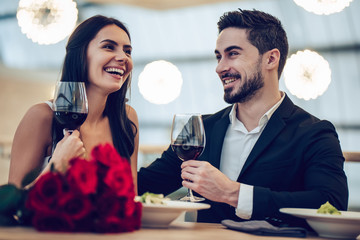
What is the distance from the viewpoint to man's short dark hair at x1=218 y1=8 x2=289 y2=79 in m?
2.64

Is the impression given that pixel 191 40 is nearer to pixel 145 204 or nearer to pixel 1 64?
pixel 1 64

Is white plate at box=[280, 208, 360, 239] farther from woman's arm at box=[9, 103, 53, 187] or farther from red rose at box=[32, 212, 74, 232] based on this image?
woman's arm at box=[9, 103, 53, 187]

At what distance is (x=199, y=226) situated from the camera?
1.66 m

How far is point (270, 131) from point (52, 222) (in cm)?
133

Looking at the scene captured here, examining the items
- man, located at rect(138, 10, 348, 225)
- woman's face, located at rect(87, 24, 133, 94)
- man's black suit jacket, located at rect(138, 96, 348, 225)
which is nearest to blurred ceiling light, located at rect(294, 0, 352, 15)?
man, located at rect(138, 10, 348, 225)

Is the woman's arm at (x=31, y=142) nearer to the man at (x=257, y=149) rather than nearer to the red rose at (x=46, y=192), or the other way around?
the man at (x=257, y=149)

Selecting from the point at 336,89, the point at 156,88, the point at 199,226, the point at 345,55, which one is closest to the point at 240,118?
the point at 199,226

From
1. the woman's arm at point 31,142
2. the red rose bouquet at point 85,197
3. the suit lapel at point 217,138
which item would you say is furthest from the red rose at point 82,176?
the suit lapel at point 217,138

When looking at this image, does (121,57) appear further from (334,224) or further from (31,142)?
(334,224)

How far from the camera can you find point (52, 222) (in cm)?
126

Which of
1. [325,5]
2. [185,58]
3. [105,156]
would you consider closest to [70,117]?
[105,156]

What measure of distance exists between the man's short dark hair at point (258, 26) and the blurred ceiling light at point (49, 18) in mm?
2872

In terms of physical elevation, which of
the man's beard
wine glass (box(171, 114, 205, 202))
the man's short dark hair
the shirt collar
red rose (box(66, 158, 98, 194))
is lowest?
red rose (box(66, 158, 98, 194))

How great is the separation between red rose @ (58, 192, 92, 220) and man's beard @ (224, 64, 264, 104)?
1.43 metres
